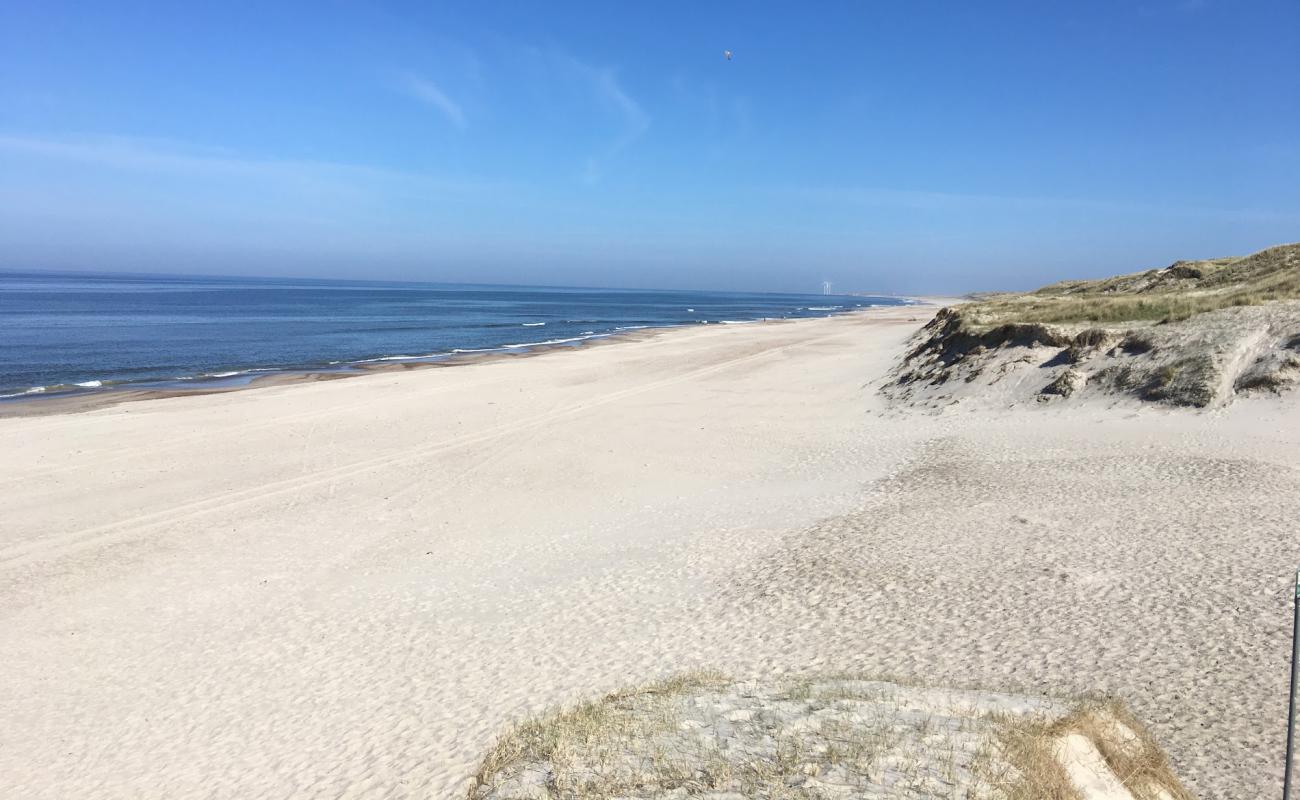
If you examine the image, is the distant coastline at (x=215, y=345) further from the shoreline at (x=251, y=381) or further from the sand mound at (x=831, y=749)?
the sand mound at (x=831, y=749)

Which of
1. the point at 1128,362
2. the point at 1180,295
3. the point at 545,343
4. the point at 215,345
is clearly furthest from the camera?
the point at 545,343

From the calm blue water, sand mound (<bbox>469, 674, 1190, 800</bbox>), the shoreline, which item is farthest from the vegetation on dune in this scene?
the calm blue water

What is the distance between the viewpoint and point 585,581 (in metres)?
11.3

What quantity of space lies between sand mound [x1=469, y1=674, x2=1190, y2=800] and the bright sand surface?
57 cm

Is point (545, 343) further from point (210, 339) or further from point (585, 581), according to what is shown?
point (585, 581)

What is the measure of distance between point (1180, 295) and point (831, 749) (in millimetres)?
27259

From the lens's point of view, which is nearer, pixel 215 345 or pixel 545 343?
pixel 215 345

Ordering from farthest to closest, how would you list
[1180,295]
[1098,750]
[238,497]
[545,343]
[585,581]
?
[545,343] < [1180,295] < [238,497] < [585,581] < [1098,750]

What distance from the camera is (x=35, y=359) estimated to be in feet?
125

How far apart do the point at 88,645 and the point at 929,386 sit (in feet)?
73.9

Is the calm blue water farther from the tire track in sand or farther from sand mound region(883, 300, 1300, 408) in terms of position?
sand mound region(883, 300, 1300, 408)

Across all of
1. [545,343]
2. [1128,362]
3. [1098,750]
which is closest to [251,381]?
[545,343]

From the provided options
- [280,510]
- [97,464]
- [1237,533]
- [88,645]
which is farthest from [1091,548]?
[97,464]

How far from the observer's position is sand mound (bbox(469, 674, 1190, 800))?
5125 mm
